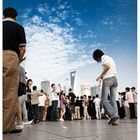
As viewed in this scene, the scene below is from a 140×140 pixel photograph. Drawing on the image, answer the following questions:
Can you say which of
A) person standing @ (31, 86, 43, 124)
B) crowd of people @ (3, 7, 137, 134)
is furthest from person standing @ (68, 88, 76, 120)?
person standing @ (31, 86, 43, 124)

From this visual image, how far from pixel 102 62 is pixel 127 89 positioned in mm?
5810

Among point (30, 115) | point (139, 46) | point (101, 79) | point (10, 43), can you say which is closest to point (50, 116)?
point (30, 115)

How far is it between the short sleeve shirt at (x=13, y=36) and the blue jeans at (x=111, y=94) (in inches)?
87.6

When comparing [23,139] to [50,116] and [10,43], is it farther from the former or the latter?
[50,116]

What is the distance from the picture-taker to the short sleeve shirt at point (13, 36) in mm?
3744

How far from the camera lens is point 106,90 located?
564 cm

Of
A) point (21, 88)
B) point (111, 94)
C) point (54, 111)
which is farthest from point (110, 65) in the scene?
point (54, 111)

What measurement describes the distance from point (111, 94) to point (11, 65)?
2723 millimetres

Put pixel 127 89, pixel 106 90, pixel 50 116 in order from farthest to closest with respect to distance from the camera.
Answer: pixel 50 116 < pixel 127 89 < pixel 106 90

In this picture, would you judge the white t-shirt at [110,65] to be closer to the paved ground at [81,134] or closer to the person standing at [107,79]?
the person standing at [107,79]

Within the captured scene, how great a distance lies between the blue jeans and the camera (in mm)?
5477

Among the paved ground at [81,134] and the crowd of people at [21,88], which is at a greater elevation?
the crowd of people at [21,88]

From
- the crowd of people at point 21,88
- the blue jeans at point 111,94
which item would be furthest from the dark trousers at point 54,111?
the blue jeans at point 111,94

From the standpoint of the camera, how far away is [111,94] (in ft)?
19.1
